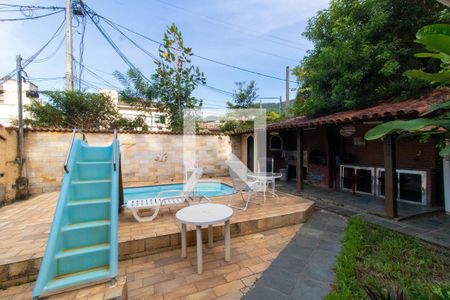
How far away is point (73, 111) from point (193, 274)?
1093cm

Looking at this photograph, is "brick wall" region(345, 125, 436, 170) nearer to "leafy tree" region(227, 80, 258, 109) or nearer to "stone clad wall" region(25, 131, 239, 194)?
"stone clad wall" region(25, 131, 239, 194)

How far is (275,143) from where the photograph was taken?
10.8 meters

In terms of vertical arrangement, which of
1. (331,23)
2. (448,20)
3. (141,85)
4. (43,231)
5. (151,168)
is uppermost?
(331,23)

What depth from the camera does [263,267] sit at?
120 inches

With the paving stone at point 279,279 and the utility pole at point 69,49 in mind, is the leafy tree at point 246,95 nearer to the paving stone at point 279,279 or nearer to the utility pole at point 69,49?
the utility pole at point 69,49

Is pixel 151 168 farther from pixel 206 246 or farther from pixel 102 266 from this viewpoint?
pixel 102 266

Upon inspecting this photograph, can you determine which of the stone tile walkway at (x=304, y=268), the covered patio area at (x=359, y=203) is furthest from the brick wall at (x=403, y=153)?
the stone tile walkway at (x=304, y=268)

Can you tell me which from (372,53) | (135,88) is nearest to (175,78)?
(135,88)

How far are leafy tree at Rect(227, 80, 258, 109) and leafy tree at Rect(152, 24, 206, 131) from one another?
461cm

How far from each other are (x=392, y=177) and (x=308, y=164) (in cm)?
429

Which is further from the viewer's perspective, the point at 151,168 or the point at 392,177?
the point at 151,168

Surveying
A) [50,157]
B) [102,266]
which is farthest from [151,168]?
[102,266]

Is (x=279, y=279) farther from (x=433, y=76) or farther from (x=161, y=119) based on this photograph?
(x=161, y=119)

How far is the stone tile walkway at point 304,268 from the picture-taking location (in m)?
2.49
